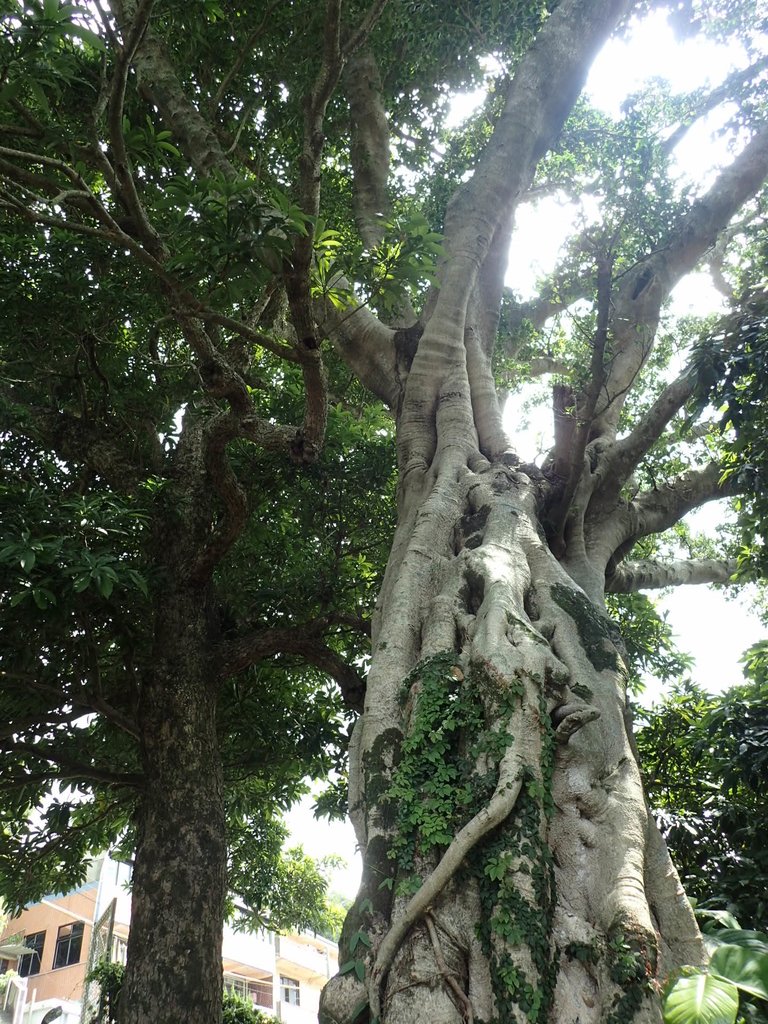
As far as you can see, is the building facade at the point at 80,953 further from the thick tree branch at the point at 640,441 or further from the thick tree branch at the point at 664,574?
the thick tree branch at the point at 640,441

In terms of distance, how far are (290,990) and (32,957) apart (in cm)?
770

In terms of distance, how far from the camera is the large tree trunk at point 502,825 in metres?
2.74

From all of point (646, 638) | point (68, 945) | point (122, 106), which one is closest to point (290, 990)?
point (68, 945)

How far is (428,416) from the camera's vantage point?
6.53 meters

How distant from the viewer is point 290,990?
2389 centimetres

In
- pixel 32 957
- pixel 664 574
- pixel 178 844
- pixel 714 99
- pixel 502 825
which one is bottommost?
pixel 502 825

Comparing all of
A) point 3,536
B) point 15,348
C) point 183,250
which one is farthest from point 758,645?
point 15,348

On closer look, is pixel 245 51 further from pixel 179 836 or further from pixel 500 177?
pixel 179 836

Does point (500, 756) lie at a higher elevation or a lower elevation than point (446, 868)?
higher

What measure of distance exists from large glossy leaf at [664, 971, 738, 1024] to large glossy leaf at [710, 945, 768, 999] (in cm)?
20

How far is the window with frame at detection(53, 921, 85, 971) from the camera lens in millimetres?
19766

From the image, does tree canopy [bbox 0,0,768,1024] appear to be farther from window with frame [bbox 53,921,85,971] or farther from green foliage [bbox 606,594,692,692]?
window with frame [bbox 53,921,85,971]

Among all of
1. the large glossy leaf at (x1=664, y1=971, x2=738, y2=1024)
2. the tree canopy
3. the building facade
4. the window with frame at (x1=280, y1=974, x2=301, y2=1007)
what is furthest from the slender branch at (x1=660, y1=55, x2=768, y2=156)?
the window with frame at (x1=280, y1=974, x2=301, y2=1007)

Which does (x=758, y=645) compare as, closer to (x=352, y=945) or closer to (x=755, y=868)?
(x=755, y=868)
